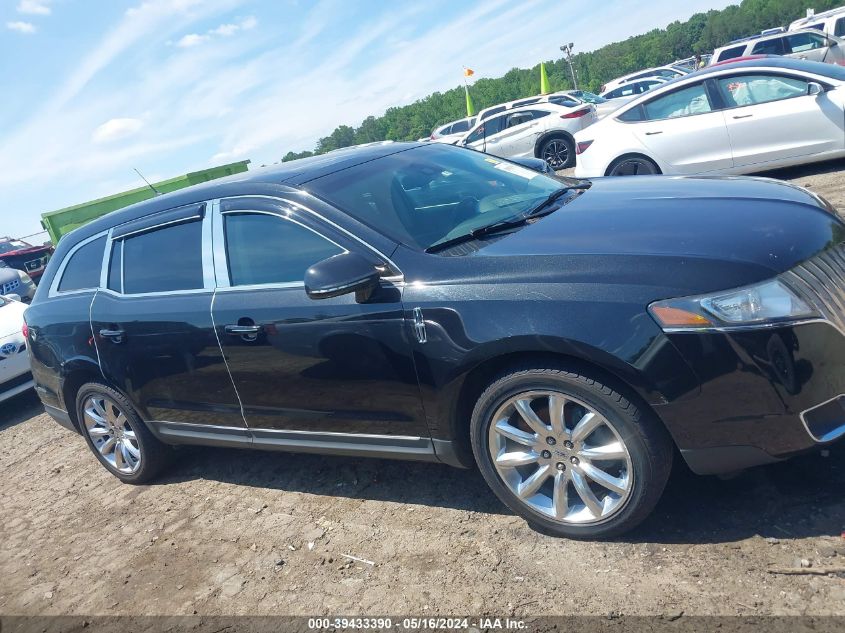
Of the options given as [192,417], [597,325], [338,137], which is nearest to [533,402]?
[597,325]

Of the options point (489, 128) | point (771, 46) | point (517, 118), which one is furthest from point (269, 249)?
point (771, 46)

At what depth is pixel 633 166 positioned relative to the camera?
863 centimetres

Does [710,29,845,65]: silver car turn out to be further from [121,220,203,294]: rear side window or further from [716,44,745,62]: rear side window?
[121,220,203,294]: rear side window

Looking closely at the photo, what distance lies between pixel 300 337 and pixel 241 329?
41 cm

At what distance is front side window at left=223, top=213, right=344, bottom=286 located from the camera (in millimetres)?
3408

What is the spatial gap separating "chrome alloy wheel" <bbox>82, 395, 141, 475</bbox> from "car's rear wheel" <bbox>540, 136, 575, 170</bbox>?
12.0 m

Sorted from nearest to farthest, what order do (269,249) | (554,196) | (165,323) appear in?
(269,249) → (554,196) → (165,323)

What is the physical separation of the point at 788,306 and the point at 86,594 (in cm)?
364

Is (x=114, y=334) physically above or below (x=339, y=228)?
below

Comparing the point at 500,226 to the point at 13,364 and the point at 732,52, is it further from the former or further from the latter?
the point at 732,52

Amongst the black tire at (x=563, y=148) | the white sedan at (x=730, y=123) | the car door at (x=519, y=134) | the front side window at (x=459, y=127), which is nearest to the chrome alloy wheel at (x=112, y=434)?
the white sedan at (x=730, y=123)

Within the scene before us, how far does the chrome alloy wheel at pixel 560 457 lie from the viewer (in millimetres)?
2746

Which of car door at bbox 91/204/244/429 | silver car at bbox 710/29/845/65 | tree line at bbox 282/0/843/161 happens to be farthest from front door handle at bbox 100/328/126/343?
tree line at bbox 282/0/843/161

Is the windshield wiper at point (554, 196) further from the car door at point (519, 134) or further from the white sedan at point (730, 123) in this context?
the car door at point (519, 134)
